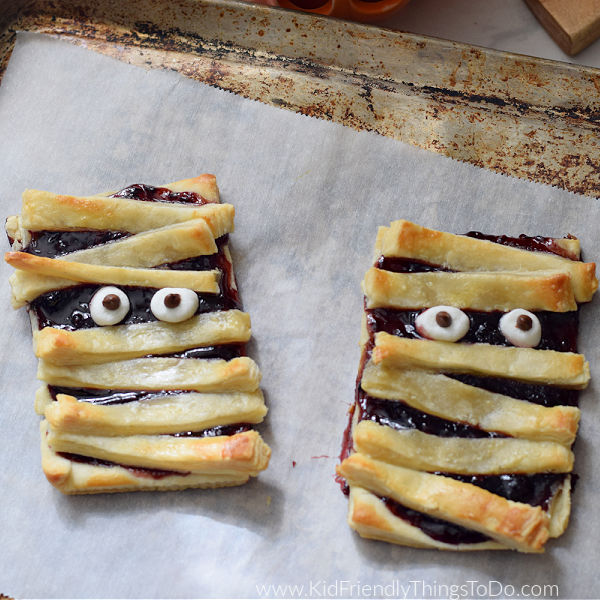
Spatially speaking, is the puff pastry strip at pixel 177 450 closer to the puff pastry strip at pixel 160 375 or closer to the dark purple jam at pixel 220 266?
the puff pastry strip at pixel 160 375

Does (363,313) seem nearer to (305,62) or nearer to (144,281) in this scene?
(144,281)

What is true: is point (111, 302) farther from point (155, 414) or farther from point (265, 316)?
point (265, 316)

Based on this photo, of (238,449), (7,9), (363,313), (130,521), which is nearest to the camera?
(238,449)

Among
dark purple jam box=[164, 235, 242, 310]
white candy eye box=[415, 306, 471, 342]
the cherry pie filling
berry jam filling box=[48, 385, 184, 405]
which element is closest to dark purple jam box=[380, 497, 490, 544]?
the cherry pie filling

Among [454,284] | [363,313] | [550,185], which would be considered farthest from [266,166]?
[550,185]

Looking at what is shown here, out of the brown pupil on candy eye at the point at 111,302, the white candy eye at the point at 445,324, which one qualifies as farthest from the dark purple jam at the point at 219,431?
the white candy eye at the point at 445,324
